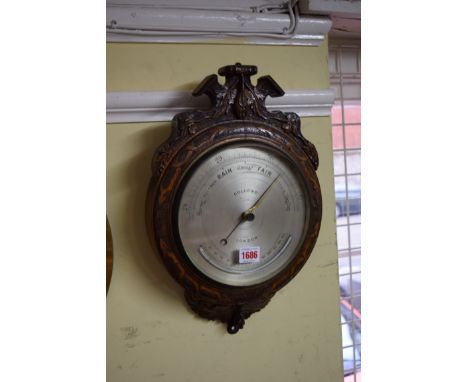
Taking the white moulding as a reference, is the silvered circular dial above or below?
below

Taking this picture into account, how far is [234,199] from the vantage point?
38.6 inches

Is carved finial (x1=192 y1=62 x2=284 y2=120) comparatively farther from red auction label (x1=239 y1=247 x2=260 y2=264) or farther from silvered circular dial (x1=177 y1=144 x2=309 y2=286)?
red auction label (x1=239 y1=247 x2=260 y2=264)

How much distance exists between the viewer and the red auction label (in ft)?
3.24

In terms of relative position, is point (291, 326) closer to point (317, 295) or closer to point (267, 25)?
point (317, 295)

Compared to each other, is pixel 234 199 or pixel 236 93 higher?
pixel 236 93

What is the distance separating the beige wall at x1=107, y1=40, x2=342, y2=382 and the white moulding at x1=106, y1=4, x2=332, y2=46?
21 millimetres

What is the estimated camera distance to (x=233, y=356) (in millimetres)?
1094

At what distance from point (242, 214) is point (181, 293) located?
0.80 feet

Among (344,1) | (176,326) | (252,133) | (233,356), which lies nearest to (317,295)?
(233,356)

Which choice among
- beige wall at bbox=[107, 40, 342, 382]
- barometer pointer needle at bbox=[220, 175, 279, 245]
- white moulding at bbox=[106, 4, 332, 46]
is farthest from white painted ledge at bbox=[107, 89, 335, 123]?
barometer pointer needle at bbox=[220, 175, 279, 245]

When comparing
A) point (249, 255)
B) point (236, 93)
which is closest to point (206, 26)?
point (236, 93)

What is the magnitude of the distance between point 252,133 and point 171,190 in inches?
8.6

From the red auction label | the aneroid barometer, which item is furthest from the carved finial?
the red auction label

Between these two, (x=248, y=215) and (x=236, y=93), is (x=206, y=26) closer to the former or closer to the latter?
(x=236, y=93)
